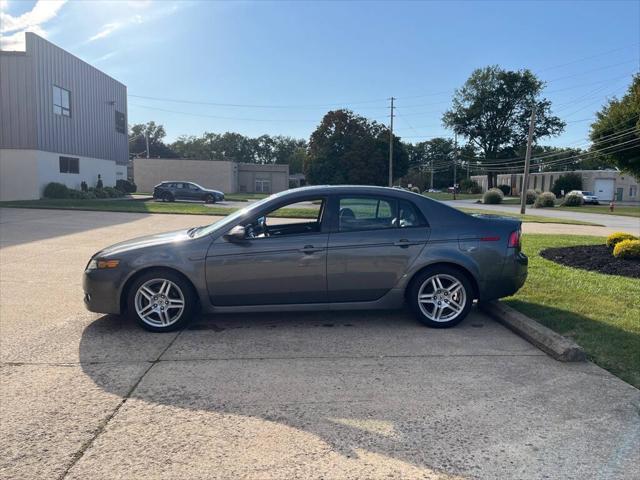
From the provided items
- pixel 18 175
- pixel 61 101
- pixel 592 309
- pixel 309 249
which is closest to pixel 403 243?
pixel 309 249

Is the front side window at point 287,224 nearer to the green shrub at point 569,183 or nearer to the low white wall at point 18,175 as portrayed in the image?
the low white wall at point 18,175

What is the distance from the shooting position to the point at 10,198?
96.0 ft

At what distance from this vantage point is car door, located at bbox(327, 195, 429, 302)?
17.5 ft

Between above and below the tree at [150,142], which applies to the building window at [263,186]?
below

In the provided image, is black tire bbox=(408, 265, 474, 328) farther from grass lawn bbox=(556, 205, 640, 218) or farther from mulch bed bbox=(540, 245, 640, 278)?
grass lawn bbox=(556, 205, 640, 218)

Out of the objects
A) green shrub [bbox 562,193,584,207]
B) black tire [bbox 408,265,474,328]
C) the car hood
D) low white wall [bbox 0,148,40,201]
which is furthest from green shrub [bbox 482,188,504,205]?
the car hood

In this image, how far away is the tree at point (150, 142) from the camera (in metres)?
108

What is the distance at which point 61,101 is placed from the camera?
31562 millimetres

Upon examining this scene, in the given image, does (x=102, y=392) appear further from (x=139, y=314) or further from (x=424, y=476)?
(x=424, y=476)

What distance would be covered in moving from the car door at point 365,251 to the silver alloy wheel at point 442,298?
36 centimetres

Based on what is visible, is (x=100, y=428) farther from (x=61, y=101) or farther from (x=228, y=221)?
(x=61, y=101)

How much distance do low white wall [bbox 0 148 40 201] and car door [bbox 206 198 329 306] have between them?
2855 cm

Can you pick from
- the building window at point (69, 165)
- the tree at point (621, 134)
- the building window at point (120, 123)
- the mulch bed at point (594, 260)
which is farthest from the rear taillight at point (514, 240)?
the building window at point (120, 123)

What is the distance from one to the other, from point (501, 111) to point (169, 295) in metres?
86.6
